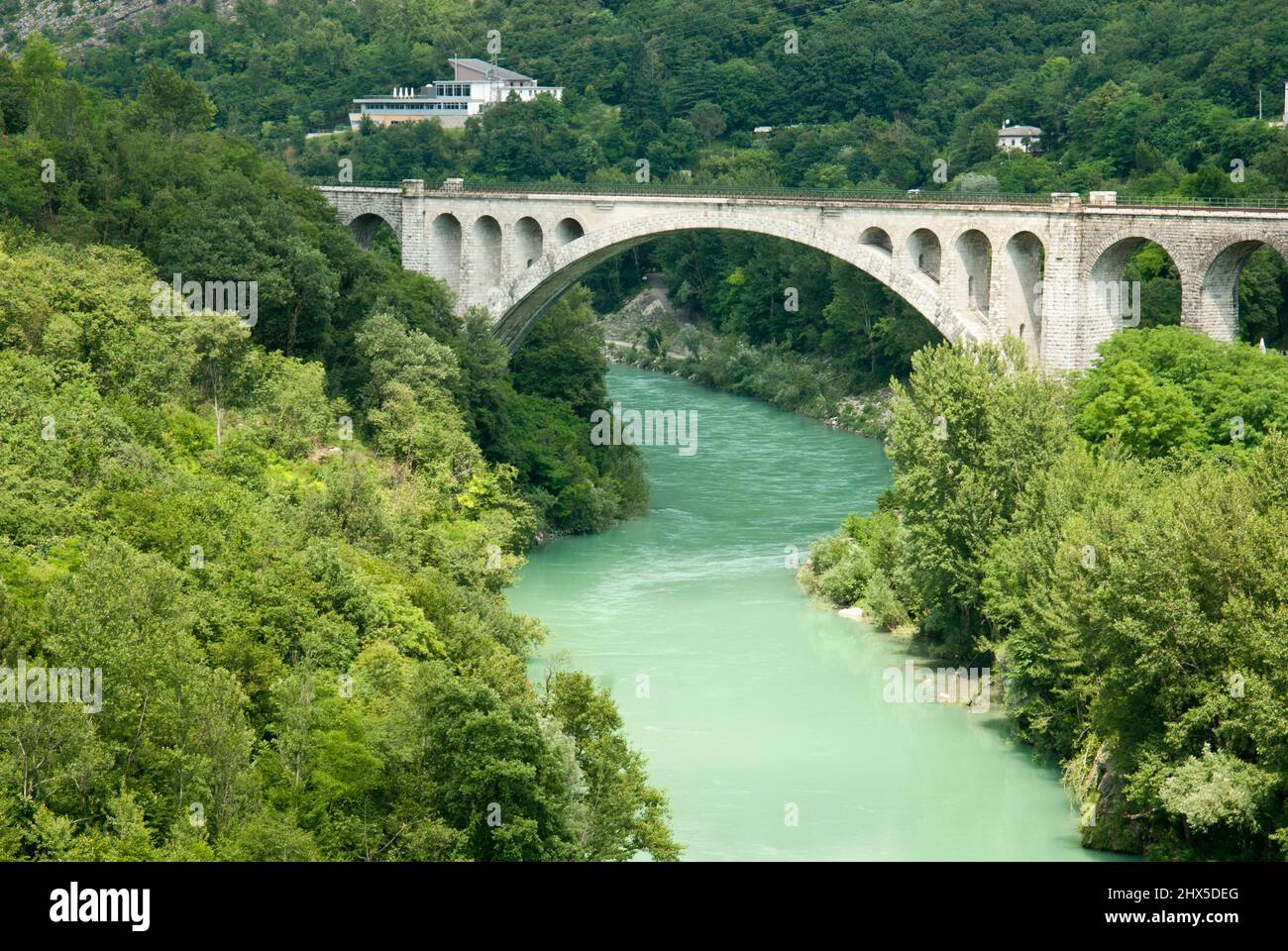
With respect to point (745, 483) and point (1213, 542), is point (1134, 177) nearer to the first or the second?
point (745, 483)

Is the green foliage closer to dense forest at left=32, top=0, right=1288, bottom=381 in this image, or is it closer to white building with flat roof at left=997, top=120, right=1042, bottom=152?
dense forest at left=32, top=0, right=1288, bottom=381

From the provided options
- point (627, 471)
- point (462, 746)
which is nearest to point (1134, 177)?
point (627, 471)

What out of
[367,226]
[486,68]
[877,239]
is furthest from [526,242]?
[486,68]

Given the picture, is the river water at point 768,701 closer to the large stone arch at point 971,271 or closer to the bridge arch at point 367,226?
the large stone arch at point 971,271

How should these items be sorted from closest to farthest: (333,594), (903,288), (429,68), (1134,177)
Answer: (333,594) < (903,288) < (1134,177) < (429,68)

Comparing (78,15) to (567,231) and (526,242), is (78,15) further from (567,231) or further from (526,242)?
(567,231)
